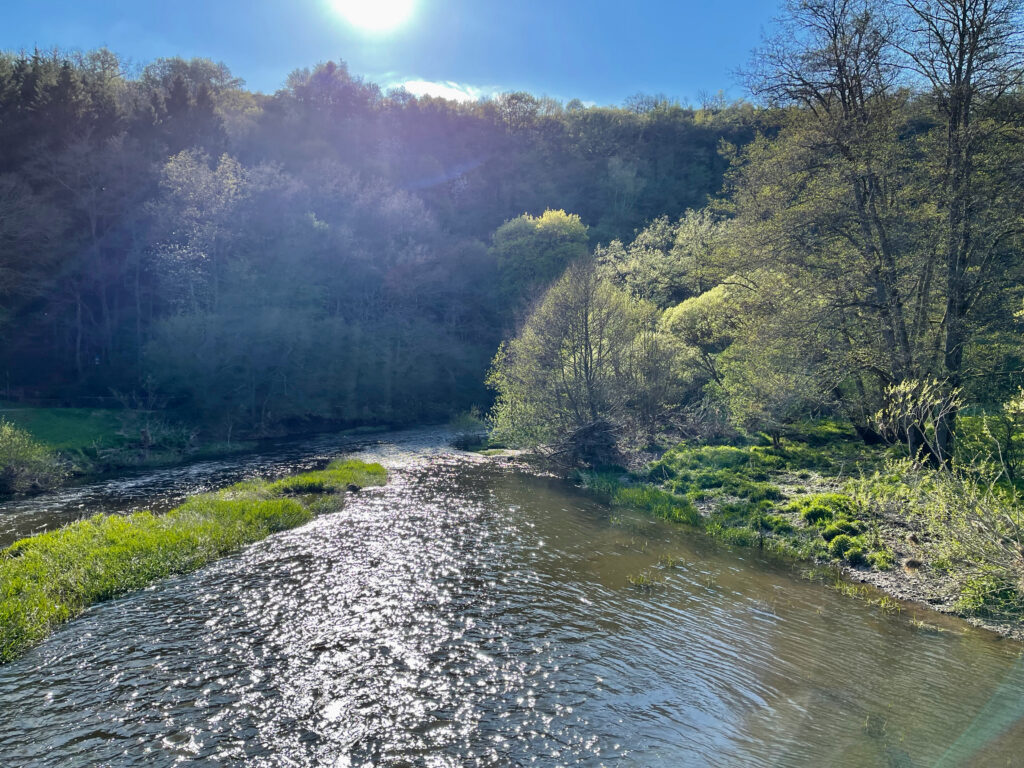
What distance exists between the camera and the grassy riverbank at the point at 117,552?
11391 mm

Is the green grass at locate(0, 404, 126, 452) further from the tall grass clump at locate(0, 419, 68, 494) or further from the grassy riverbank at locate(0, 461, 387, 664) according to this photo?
the grassy riverbank at locate(0, 461, 387, 664)

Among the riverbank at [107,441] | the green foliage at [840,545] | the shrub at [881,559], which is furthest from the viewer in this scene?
the riverbank at [107,441]

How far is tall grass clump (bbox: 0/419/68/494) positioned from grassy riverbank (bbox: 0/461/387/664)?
27.9 ft

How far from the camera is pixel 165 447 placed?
32781 mm

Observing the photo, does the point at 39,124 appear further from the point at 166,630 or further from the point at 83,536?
the point at 166,630

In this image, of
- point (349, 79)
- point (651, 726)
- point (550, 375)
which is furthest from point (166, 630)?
point (349, 79)

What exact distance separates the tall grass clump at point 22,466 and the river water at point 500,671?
14.1 metres

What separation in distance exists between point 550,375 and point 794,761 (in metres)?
22.3

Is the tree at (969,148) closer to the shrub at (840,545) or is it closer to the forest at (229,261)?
the shrub at (840,545)

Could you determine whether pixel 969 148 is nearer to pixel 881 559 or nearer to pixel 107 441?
pixel 881 559

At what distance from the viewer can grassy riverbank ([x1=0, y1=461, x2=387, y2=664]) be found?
11391 millimetres

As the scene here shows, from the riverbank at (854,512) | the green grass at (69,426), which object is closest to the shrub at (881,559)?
the riverbank at (854,512)

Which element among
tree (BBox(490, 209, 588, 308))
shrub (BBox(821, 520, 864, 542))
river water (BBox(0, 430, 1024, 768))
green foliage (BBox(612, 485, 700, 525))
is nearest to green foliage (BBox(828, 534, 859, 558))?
shrub (BBox(821, 520, 864, 542))

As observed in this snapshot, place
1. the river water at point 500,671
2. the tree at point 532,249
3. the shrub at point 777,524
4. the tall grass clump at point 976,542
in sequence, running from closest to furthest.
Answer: the river water at point 500,671 < the tall grass clump at point 976,542 < the shrub at point 777,524 < the tree at point 532,249
